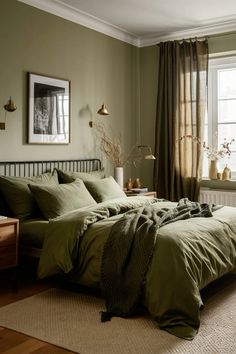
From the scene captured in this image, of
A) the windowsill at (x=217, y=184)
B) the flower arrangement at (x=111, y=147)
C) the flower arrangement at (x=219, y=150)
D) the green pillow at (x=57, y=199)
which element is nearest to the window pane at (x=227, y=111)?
the flower arrangement at (x=219, y=150)

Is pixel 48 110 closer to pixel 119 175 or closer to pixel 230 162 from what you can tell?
pixel 119 175

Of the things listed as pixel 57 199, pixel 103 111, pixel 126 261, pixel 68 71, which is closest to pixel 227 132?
pixel 103 111

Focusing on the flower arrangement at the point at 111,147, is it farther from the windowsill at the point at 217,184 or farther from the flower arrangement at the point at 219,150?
the windowsill at the point at 217,184

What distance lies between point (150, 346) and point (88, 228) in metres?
1.18

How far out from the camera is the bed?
118 inches

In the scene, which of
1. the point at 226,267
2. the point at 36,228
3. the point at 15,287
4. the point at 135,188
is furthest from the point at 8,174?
the point at 226,267

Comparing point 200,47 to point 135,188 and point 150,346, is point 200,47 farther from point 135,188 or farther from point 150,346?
point 150,346

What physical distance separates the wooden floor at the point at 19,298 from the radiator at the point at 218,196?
2684 mm

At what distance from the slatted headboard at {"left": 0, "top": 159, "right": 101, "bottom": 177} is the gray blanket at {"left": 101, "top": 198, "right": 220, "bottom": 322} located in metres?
1.51

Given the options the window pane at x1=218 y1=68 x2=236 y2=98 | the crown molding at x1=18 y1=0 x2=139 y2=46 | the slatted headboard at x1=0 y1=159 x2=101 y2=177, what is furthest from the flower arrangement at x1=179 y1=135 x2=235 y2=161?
the crown molding at x1=18 y1=0 x2=139 y2=46

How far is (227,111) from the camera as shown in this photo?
6.02 m

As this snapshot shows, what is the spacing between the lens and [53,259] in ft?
11.6

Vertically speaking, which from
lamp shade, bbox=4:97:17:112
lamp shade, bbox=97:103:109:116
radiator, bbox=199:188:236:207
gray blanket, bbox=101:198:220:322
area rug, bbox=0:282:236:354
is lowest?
area rug, bbox=0:282:236:354

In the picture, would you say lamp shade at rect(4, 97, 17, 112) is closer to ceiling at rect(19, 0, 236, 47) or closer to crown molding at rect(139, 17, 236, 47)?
ceiling at rect(19, 0, 236, 47)
